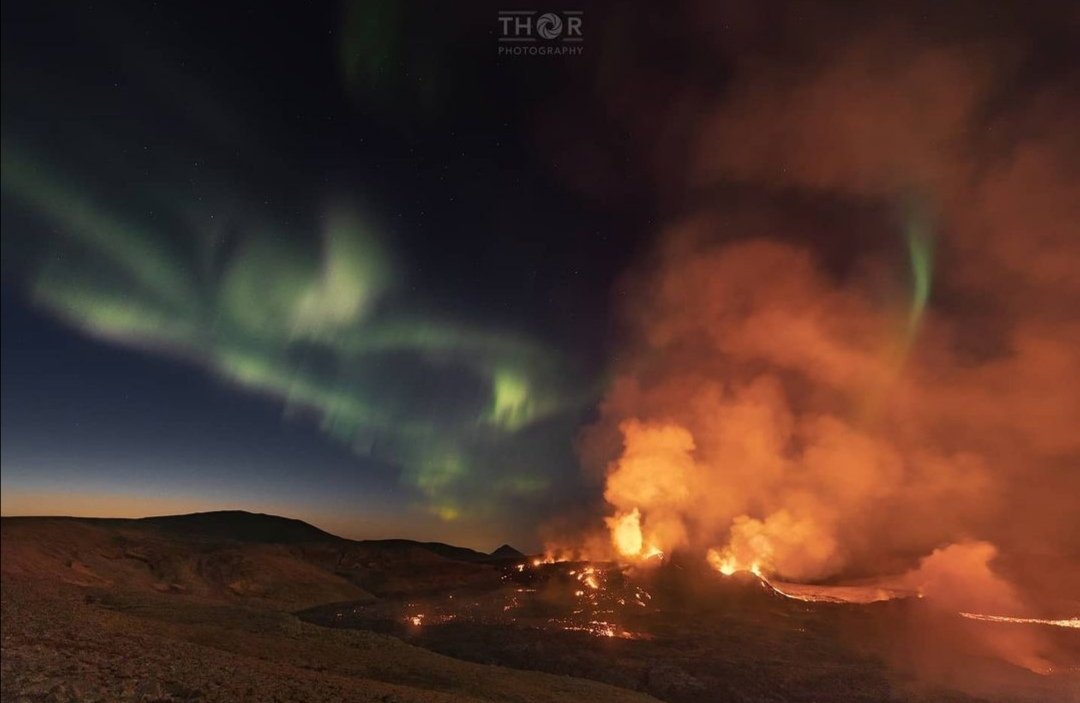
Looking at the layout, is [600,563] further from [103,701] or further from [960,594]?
[103,701]

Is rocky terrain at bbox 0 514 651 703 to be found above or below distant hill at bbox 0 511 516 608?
below

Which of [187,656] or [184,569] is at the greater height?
[184,569]

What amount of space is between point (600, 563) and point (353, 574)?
64136 mm

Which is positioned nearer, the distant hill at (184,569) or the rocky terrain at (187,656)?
the rocky terrain at (187,656)

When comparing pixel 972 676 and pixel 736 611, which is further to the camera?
pixel 736 611

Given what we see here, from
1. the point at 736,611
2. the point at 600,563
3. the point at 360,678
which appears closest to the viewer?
the point at 360,678

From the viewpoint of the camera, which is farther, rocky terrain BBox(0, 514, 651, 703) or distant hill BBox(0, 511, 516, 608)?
distant hill BBox(0, 511, 516, 608)

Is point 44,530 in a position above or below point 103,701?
above

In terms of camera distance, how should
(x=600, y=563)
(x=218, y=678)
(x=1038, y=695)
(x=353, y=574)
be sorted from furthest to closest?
(x=353, y=574) → (x=600, y=563) → (x=1038, y=695) → (x=218, y=678)

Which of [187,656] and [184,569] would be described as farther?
[184,569]

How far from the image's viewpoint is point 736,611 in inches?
3159

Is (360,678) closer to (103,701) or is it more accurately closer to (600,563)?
(103,701)

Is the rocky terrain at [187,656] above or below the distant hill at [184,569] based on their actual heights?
below

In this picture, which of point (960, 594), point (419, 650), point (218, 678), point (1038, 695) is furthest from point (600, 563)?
point (218, 678)
